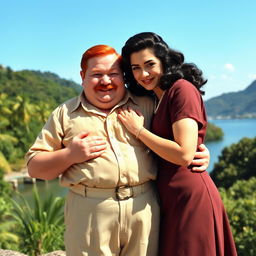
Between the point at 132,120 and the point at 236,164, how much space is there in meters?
18.5

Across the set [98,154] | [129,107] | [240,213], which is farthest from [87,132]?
[240,213]

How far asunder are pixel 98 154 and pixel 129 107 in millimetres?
378

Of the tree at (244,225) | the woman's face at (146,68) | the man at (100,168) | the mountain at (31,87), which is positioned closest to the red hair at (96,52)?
the man at (100,168)

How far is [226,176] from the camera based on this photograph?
18562 mm

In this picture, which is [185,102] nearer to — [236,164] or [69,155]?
[69,155]

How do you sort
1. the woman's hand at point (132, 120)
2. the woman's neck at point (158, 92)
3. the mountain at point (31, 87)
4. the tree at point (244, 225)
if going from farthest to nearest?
the mountain at point (31, 87), the tree at point (244, 225), the woman's neck at point (158, 92), the woman's hand at point (132, 120)

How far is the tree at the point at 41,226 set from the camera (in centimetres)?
581

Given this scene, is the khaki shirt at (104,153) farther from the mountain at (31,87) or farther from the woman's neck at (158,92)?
the mountain at (31,87)

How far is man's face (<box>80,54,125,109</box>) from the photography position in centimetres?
208

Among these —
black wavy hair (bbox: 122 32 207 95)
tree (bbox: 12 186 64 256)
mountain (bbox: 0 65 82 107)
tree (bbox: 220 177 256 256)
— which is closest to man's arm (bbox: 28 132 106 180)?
black wavy hair (bbox: 122 32 207 95)

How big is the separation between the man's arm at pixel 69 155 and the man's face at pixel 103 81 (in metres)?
0.23

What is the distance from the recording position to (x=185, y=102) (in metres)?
1.96

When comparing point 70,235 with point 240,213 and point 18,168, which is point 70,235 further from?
point 18,168

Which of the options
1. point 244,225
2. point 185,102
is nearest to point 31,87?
point 244,225
